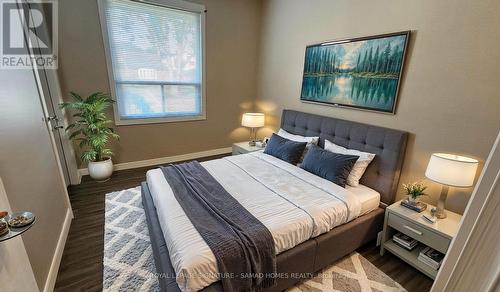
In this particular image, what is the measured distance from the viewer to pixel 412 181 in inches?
84.6

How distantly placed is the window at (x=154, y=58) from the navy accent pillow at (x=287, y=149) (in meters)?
1.81

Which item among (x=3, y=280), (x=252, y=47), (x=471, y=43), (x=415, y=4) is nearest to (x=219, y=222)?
(x=3, y=280)

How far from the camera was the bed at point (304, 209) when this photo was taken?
1.48 metres

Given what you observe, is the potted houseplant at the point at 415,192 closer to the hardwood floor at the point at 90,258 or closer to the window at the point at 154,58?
the hardwood floor at the point at 90,258

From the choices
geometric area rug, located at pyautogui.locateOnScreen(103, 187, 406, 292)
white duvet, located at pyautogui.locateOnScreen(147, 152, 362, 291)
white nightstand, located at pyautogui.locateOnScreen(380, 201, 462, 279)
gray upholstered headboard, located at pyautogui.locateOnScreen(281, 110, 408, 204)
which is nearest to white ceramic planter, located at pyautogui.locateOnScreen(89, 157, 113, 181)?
geometric area rug, located at pyautogui.locateOnScreen(103, 187, 406, 292)

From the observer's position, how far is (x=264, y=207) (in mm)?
1791

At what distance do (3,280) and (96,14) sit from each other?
10.7 ft

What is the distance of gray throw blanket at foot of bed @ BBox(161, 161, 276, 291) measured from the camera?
1.34 metres

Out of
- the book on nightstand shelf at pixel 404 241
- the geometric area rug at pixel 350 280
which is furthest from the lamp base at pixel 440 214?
the geometric area rug at pixel 350 280

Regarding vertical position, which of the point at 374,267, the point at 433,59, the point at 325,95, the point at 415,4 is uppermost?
the point at 415,4

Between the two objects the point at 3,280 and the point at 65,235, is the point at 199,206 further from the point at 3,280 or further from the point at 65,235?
the point at 65,235

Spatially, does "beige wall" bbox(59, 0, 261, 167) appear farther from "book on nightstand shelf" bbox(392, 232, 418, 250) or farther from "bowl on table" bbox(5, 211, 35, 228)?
"book on nightstand shelf" bbox(392, 232, 418, 250)

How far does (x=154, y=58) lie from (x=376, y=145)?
3401mm

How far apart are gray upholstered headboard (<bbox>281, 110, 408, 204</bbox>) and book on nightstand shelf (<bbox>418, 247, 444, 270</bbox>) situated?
51cm
